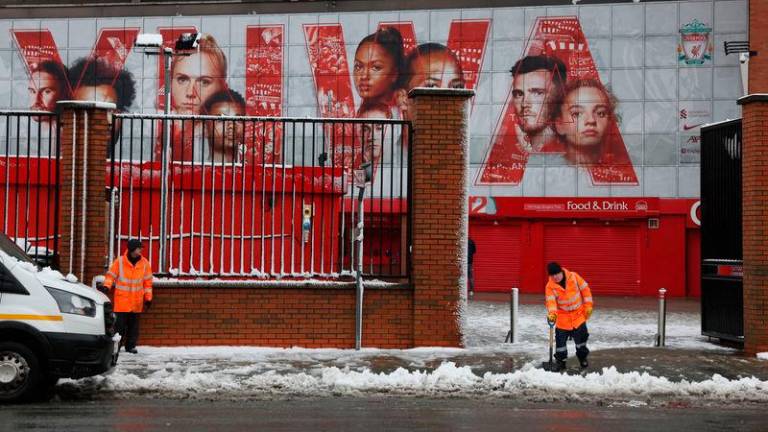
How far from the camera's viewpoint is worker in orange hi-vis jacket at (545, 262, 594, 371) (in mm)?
11328

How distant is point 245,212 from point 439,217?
10.9 ft

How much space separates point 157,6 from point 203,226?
74.5 feet

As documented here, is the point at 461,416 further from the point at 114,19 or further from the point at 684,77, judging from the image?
the point at 114,19

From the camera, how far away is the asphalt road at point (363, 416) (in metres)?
8.03

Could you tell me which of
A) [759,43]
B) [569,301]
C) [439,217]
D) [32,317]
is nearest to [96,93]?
[759,43]

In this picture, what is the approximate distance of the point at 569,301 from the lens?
11.4 meters

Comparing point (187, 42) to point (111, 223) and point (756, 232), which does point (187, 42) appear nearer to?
point (111, 223)

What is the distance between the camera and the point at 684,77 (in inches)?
1218

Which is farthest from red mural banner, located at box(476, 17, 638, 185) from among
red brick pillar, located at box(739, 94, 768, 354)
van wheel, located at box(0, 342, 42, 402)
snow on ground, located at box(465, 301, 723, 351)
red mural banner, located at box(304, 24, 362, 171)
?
van wheel, located at box(0, 342, 42, 402)

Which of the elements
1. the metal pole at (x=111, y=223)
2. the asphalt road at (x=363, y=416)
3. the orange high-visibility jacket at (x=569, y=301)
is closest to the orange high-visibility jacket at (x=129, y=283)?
the metal pole at (x=111, y=223)

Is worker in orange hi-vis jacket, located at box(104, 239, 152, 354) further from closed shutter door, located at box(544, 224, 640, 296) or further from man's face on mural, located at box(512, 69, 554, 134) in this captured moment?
man's face on mural, located at box(512, 69, 554, 134)

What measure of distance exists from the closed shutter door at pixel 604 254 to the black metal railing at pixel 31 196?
67.0 feet

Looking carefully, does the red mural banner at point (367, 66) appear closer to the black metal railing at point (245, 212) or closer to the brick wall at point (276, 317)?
the black metal railing at point (245, 212)

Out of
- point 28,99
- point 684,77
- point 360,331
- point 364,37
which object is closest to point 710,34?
point 684,77
